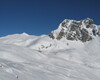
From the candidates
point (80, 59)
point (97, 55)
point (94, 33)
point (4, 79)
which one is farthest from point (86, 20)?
point (4, 79)

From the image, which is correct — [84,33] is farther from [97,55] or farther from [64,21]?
[97,55]

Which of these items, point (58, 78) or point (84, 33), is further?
point (84, 33)


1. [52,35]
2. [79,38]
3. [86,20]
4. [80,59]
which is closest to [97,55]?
[80,59]

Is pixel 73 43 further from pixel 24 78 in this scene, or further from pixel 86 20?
pixel 24 78

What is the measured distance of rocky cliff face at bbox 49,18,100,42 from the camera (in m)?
68.6

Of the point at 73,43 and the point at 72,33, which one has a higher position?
the point at 72,33

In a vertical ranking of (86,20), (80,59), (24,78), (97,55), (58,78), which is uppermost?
(86,20)

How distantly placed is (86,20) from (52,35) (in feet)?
59.0

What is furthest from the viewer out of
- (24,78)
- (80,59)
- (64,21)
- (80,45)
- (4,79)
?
(64,21)

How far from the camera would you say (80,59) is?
46.5 metres

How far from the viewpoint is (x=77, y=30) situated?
71.2 metres

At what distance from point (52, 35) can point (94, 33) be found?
17.5m

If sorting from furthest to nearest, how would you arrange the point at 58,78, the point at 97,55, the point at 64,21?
the point at 64,21 → the point at 97,55 → the point at 58,78

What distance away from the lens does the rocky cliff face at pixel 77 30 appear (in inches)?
2702
